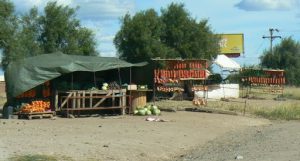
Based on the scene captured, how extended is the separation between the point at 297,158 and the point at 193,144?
553 centimetres

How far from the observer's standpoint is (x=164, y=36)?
1726 inches

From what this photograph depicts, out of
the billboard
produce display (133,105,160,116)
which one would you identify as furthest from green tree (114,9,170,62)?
the billboard

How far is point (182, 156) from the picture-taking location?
17.3 metres

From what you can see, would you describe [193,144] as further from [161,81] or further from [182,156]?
[161,81]

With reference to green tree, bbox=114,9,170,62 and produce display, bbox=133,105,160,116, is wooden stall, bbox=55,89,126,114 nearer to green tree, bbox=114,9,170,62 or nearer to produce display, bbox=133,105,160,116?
produce display, bbox=133,105,160,116

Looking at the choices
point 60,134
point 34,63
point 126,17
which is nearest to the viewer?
point 60,134

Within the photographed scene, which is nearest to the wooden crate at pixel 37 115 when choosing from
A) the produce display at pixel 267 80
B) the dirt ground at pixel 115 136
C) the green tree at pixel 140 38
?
the dirt ground at pixel 115 136

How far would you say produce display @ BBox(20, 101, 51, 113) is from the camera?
25609 millimetres

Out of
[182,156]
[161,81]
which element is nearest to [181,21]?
[161,81]

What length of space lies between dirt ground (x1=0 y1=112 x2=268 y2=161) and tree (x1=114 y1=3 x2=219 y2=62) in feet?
42.1

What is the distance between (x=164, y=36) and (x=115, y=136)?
24.9 meters

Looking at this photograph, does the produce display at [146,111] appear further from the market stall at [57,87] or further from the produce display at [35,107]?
the produce display at [35,107]

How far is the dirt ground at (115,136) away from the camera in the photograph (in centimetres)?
1573

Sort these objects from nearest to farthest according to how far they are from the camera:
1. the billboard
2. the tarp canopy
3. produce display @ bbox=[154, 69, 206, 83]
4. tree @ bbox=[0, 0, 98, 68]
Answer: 1. the tarp canopy
2. produce display @ bbox=[154, 69, 206, 83]
3. tree @ bbox=[0, 0, 98, 68]
4. the billboard
